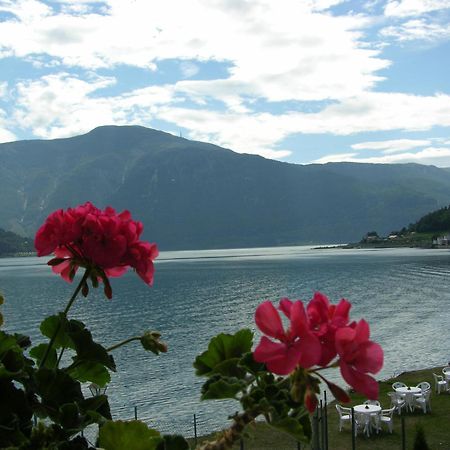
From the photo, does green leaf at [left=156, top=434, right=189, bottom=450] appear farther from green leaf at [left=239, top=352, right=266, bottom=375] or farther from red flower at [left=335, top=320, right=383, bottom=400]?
red flower at [left=335, top=320, right=383, bottom=400]

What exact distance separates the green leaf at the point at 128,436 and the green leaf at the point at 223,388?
20cm

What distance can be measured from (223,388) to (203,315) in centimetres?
5812

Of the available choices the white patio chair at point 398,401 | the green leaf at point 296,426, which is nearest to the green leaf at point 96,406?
the green leaf at point 296,426

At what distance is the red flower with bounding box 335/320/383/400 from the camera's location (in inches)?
35.7

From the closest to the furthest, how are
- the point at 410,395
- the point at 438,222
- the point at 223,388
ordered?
the point at 223,388 → the point at 410,395 → the point at 438,222

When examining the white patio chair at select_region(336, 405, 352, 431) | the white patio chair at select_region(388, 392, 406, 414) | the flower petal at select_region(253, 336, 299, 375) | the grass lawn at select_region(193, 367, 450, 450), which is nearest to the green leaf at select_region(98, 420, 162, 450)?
the flower petal at select_region(253, 336, 299, 375)

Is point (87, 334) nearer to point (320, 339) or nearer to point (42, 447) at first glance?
point (42, 447)

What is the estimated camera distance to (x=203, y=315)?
58.4 metres

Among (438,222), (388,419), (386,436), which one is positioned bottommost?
(386,436)

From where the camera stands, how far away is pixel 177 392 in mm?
29812

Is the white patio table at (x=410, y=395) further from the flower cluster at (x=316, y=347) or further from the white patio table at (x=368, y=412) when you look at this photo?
the flower cluster at (x=316, y=347)

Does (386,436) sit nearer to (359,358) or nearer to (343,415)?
(343,415)

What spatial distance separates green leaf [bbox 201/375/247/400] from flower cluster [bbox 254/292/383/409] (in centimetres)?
12

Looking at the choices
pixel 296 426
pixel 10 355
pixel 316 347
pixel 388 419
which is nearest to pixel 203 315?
pixel 388 419
